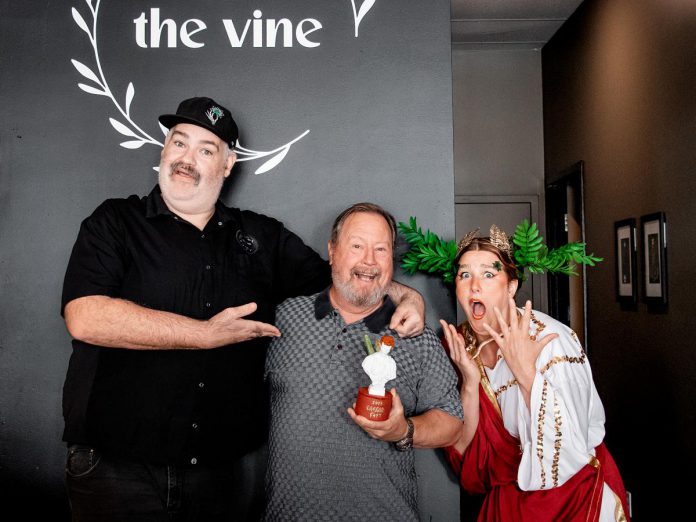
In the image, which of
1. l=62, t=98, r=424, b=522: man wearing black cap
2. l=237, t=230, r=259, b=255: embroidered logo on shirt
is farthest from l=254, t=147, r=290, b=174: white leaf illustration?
l=237, t=230, r=259, b=255: embroidered logo on shirt

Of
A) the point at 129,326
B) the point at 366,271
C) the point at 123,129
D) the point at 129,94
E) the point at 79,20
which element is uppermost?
the point at 79,20

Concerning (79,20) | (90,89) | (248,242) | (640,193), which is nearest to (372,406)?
(248,242)

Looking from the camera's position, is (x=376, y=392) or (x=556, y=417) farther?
(x=556, y=417)

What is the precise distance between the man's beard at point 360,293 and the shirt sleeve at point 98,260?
0.71 meters

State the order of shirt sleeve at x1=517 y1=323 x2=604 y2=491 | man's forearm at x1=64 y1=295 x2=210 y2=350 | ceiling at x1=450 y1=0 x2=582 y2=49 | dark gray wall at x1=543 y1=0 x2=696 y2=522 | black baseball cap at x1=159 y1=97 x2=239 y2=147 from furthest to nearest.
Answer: ceiling at x1=450 y1=0 x2=582 y2=49 → dark gray wall at x1=543 y1=0 x2=696 y2=522 → black baseball cap at x1=159 y1=97 x2=239 y2=147 → shirt sleeve at x1=517 y1=323 x2=604 y2=491 → man's forearm at x1=64 y1=295 x2=210 y2=350

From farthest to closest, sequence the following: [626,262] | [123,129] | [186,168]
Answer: [626,262]
[123,129]
[186,168]

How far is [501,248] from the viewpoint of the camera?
211 cm

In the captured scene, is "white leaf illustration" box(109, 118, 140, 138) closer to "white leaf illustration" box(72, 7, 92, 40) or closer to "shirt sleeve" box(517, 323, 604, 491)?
"white leaf illustration" box(72, 7, 92, 40)

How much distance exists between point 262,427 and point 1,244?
1322 mm

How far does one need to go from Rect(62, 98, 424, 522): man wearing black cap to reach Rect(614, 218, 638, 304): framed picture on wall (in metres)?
2.09

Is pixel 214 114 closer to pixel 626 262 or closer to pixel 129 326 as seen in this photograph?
pixel 129 326

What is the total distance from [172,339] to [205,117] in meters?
0.78

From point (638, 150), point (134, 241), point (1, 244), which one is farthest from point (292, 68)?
point (638, 150)

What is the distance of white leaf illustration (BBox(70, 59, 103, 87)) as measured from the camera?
2.41 metres
